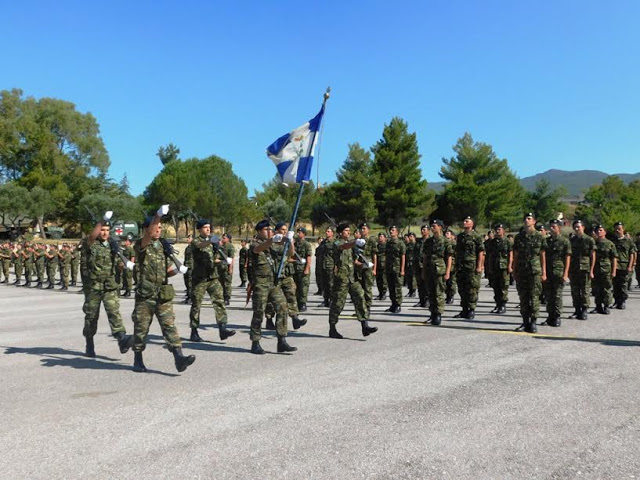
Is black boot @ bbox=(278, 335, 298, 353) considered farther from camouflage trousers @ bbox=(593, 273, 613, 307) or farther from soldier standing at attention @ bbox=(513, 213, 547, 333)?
camouflage trousers @ bbox=(593, 273, 613, 307)

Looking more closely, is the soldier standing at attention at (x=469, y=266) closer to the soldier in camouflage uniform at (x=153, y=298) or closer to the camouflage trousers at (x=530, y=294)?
the camouflage trousers at (x=530, y=294)

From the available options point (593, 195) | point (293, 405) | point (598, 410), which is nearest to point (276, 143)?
point (293, 405)

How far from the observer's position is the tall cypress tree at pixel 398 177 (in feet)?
186

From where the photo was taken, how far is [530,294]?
9.23m

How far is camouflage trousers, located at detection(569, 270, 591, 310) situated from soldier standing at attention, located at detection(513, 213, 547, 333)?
5.27 ft

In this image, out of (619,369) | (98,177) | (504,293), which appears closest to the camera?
(619,369)

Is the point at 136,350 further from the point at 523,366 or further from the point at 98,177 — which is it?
the point at 98,177

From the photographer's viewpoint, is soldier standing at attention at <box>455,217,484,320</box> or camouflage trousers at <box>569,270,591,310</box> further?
soldier standing at attention at <box>455,217,484,320</box>

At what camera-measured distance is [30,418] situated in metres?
5.10

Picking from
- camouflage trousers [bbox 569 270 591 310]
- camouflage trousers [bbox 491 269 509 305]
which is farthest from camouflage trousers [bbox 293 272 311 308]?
camouflage trousers [bbox 569 270 591 310]

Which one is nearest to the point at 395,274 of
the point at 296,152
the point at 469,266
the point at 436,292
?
the point at 469,266

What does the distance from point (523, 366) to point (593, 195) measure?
75.1m

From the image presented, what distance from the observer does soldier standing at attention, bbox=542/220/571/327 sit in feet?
32.2

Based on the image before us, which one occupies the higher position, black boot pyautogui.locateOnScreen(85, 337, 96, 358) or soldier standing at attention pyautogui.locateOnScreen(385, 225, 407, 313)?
soldier standing at attention pyautogui.locateOnScreen(385, 225, 407, 313)
